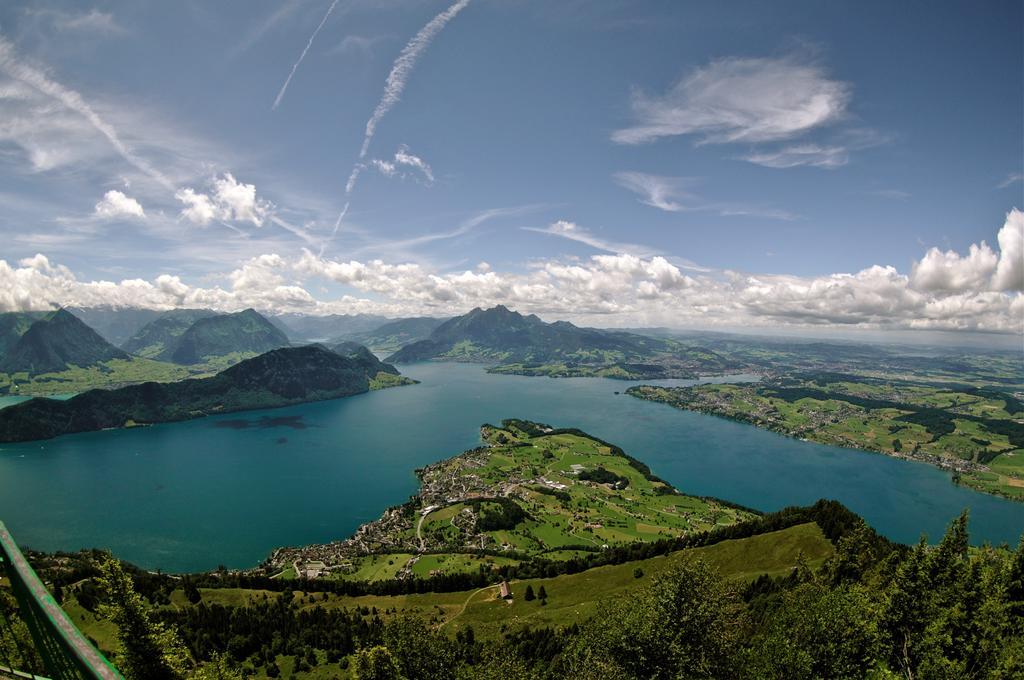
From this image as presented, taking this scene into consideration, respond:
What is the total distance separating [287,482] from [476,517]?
7765cm

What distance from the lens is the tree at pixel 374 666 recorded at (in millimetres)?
23797

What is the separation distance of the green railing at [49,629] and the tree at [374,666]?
17.1 meters

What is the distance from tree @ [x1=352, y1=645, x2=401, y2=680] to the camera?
78.1 feet

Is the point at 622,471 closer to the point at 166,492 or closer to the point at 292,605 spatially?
the point at 292,605

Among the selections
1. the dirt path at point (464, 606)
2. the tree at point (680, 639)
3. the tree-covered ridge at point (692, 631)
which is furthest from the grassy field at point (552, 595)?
the tree at point (680, 639)

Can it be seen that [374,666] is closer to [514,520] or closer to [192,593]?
[192,593]

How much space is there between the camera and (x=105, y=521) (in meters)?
131

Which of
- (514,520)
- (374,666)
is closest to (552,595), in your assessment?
(514,520)

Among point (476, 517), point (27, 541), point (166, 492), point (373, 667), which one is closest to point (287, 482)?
point (166, 492)

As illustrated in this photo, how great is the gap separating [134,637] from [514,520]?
388 ft

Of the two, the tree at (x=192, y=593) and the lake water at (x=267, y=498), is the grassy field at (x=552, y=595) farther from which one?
the lake water at (x=267, y=498)

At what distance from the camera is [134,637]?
24.7m

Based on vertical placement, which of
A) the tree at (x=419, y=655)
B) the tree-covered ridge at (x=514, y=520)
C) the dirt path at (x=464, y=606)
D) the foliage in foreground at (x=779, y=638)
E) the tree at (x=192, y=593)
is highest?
the foliage in foreground at (x=779, y=638)

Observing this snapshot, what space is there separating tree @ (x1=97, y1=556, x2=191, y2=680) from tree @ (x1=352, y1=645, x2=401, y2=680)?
9.96m
